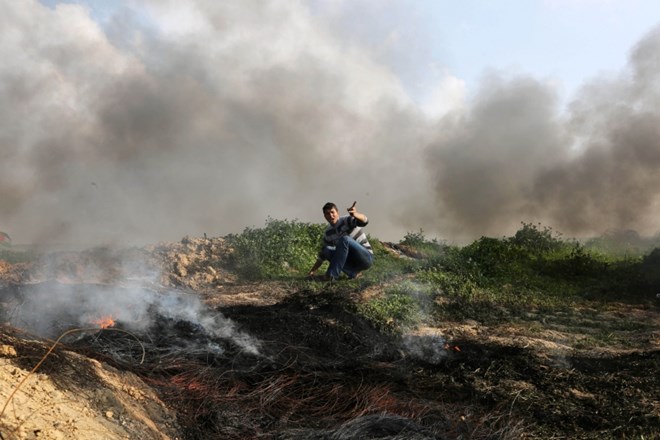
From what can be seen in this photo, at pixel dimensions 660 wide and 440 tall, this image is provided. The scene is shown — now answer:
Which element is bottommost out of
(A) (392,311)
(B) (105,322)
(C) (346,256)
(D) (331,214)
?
(B) (105,322)

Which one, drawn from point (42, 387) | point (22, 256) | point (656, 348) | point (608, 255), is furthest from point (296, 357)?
point (22, 256)

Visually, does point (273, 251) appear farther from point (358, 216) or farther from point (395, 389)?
point (395, 389)

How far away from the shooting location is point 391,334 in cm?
801

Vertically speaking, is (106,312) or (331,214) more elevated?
(331,214)

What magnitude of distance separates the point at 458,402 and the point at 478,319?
343cm

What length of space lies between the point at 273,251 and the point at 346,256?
2.38 meters

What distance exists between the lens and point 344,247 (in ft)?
36.5

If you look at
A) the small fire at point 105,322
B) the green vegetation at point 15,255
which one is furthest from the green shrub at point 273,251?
the green vegetation at point 15,255

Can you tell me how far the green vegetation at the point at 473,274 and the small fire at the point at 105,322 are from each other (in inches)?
143

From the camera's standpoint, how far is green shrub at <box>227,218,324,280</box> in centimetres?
1241

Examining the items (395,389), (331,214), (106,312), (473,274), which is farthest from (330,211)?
(395,389)

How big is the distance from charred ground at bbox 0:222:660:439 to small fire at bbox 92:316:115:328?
316 mm

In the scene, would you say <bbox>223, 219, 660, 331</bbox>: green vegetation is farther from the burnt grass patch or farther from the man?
the burnt grass patch

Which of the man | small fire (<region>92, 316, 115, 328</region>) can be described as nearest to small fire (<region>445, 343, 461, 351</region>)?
the man
